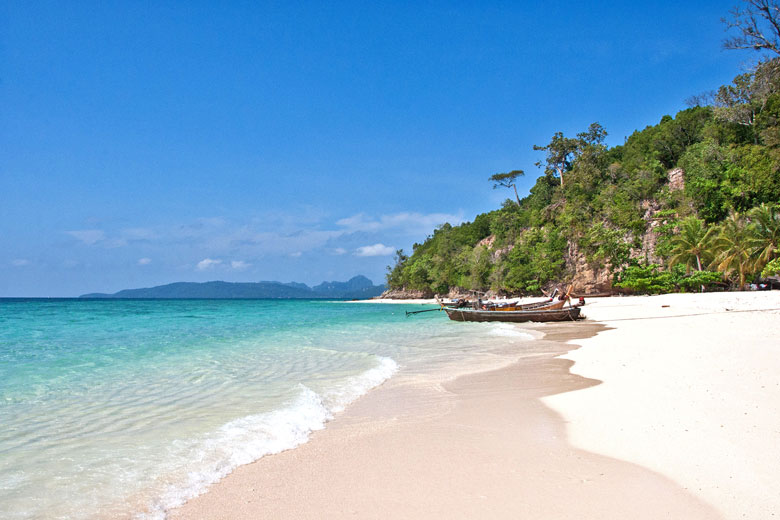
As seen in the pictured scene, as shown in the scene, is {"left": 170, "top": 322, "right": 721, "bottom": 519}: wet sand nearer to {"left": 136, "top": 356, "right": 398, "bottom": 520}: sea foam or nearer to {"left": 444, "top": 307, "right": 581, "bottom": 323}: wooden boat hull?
{"left": 136, "top": 356, "right": 398, "bottom": 520}: sea foam

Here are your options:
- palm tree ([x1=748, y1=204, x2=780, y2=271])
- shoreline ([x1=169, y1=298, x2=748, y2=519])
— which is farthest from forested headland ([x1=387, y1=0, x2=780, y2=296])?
shoreline ([x1=169, y1=298, x2=748, y2=519])

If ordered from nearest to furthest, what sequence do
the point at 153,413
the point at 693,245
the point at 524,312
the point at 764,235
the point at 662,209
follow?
1. the point at 153,413
2. the point at 764,235
3. the point at 524,312
4. the point at 693,245
5. the point at 662,209

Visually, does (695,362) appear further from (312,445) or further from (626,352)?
(312,445)

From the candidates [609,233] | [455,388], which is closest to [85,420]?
[455,388]

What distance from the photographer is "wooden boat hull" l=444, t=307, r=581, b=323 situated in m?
24.0

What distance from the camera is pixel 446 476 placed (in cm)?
406

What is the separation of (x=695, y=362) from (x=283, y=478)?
850cm

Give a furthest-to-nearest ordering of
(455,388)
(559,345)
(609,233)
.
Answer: (609,233)
(559,345)
(455,388)

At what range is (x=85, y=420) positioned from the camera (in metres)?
6.39

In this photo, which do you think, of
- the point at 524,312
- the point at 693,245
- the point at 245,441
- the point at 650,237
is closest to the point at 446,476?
the point at 245,441

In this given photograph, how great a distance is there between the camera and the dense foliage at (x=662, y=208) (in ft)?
96.0

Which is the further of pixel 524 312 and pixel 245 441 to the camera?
pixel 524 312

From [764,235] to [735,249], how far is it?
1720mm

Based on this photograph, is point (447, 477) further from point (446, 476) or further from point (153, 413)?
point (153, 413)
